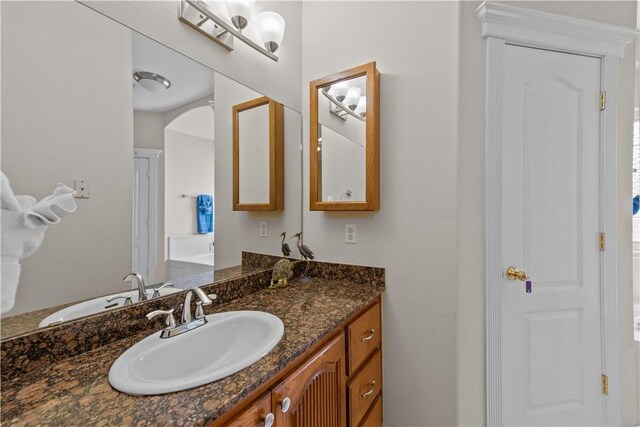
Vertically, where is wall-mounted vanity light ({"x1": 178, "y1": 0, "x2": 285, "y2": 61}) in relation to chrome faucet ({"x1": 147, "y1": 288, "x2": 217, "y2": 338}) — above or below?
above

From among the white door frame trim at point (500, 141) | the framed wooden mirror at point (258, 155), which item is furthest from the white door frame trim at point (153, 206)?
the white door frame trim at point (500, 141)

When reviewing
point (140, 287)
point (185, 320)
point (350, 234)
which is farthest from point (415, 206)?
point (140, 287)

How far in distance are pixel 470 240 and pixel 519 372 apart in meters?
0.76

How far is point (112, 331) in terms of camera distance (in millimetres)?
848

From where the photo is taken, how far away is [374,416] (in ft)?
4.46

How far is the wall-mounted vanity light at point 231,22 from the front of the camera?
1.14m

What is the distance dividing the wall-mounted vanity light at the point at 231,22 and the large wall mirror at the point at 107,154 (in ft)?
0.57

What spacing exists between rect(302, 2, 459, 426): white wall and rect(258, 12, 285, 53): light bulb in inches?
17.7

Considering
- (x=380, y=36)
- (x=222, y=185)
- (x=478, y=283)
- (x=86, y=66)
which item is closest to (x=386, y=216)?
(x=478, y=283)

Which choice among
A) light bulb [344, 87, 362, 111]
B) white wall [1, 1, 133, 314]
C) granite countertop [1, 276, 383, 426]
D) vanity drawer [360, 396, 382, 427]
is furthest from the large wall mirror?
vanity drawer [360, 396, 382, 427]

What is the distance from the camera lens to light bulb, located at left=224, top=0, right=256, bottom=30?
124 cm

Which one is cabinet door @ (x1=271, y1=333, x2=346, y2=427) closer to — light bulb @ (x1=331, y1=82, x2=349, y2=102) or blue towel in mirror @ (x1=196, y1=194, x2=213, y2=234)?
blue towel in mirror @ (x1=196, y1=194, x2=213, y2=234)

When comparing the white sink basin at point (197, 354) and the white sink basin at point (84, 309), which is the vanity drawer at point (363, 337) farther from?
the white sink basin at point (84, 309)

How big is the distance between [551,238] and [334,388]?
4.41 ft
